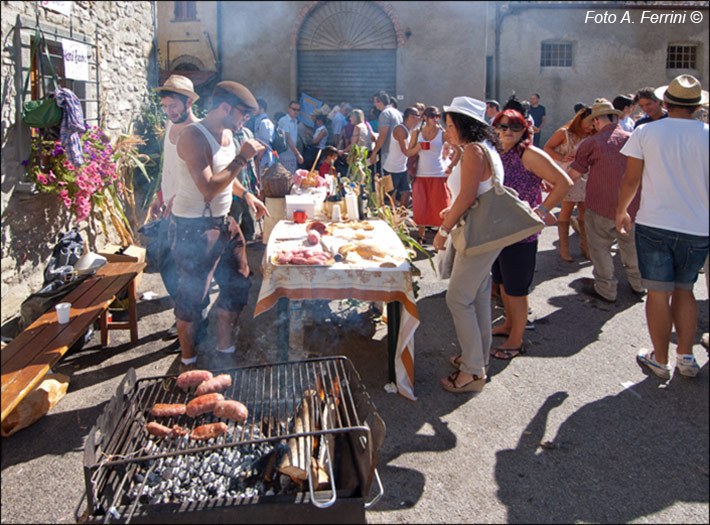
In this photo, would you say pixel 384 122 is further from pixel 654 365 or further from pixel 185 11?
pixel 185 11

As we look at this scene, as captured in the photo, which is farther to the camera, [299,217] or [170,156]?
[299,217]

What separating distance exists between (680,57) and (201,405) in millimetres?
16819

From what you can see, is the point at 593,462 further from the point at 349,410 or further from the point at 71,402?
the point at 71,402

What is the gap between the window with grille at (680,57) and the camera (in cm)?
1471

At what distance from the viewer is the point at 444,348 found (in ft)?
13.9

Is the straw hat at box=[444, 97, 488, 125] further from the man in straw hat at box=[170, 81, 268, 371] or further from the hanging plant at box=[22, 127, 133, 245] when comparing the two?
the hanging plant at box=[22, 127, 133, 245]

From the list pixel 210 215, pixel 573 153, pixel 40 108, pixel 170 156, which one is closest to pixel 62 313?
pixel 210 215

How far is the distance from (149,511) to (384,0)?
45.0 ft

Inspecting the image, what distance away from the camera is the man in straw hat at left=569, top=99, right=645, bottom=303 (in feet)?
16.0

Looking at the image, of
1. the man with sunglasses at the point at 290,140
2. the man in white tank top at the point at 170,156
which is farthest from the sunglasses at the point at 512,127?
the man with sunglasses at the point at 290,140

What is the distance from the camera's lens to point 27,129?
4754 millimetres

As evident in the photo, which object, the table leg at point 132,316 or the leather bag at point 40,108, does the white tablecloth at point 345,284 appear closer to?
the table leg at point 132,316

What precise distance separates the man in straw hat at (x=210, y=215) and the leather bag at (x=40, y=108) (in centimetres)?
209

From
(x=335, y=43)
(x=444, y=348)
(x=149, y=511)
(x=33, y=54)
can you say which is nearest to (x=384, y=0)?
(x=335, y=43)
